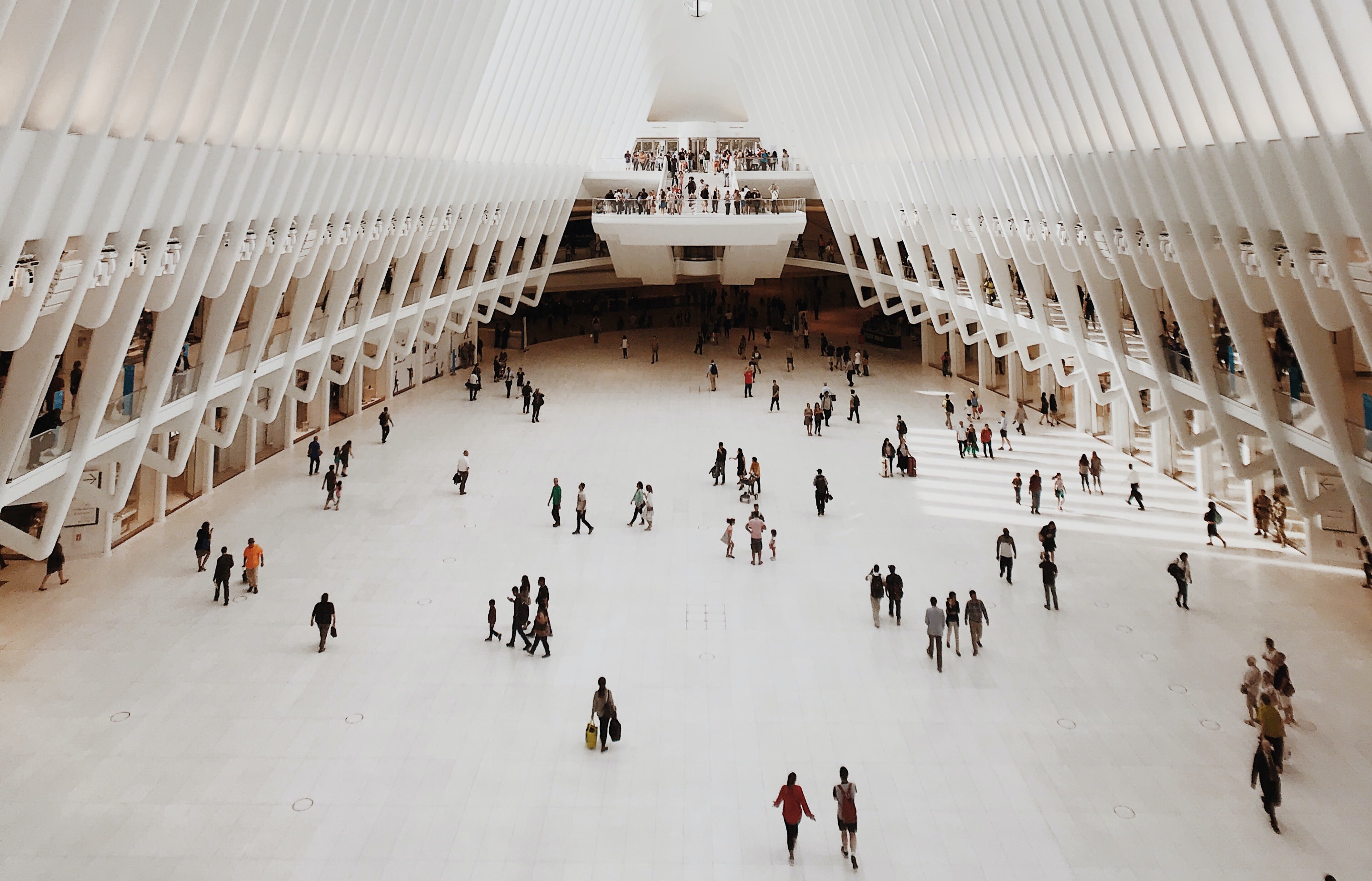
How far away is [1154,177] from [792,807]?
10464 mm

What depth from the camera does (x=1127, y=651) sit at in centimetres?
1098

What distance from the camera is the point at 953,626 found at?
10.9m

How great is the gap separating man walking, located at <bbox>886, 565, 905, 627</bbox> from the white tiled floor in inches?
20.6

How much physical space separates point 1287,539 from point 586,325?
1271 inches

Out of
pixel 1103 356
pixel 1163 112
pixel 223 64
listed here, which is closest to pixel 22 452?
pixel 223 64

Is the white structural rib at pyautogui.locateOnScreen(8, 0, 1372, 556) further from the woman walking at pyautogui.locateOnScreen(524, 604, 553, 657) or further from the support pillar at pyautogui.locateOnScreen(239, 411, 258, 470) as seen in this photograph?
the woman walking at pyautogui.locateOnScreen(524, 604, 553, 657)

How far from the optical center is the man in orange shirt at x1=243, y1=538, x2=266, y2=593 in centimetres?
1261

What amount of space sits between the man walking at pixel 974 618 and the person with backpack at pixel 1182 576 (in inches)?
128

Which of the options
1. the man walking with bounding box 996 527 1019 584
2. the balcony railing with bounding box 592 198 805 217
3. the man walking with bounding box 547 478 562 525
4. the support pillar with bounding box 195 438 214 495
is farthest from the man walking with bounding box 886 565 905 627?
the balcony railing with bounding box 592 198 805 217

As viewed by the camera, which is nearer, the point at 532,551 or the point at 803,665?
the point at 803,665

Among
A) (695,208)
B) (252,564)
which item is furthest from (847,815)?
(695,208)

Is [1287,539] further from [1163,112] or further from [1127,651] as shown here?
[1163,112]

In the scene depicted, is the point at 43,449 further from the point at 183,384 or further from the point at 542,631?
the point at 542,631

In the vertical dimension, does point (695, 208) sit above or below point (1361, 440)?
above
